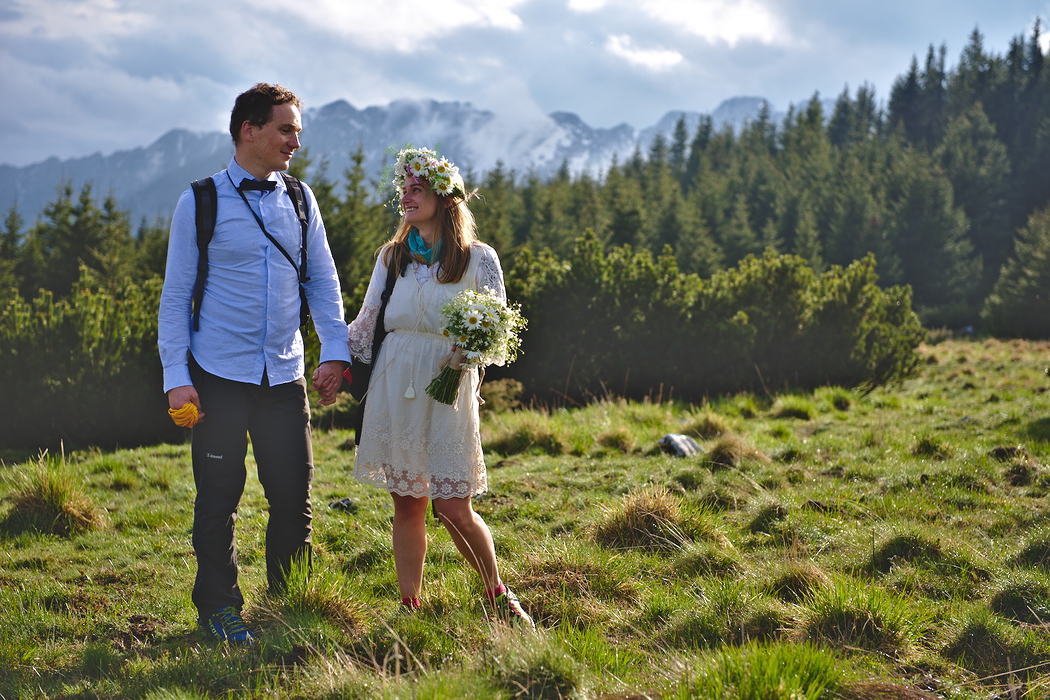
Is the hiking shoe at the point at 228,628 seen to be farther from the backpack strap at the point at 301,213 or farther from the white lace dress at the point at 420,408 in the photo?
the backpack strap at the point at 301,213

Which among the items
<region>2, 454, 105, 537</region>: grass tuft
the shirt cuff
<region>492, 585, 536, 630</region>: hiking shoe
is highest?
the shirt cuff

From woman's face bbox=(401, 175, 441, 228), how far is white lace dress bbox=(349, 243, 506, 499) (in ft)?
0.74

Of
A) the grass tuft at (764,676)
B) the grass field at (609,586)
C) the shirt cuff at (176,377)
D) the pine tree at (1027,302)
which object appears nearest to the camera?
the grass tuft at (764,676)

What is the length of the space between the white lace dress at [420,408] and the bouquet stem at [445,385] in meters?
0.12

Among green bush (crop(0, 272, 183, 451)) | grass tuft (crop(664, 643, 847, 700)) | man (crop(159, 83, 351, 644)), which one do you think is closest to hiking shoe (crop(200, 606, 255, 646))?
man (crop(159, 83, 351, 644))

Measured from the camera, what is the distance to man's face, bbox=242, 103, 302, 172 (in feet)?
11.0

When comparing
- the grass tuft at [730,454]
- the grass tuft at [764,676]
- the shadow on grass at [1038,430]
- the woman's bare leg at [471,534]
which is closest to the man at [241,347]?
the woman's bare leg at [471,534]

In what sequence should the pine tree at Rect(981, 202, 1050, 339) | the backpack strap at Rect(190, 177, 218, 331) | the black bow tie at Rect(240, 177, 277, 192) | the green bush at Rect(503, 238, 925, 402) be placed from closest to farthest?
the backpack strap at Rect(190, 177, 218, 331)
the black bow tie at Rect(240, 177, 277, 192)
the green bush at Rect(503, 238, 925, 402)
the pine tree at Rect(981, 202, 1050, 339)

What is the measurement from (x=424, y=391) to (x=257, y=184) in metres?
1.23

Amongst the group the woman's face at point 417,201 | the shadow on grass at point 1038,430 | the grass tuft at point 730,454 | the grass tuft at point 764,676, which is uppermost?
the woman's face at point 417,201

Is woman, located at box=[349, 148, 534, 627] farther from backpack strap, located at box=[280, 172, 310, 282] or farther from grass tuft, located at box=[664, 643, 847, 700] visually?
grass tuft, located at box=[664, 643, 847, 700]

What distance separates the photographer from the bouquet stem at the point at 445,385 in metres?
3.20

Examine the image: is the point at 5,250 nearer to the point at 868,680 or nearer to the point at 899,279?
the point at 868,680

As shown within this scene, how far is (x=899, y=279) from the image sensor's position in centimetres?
4694
